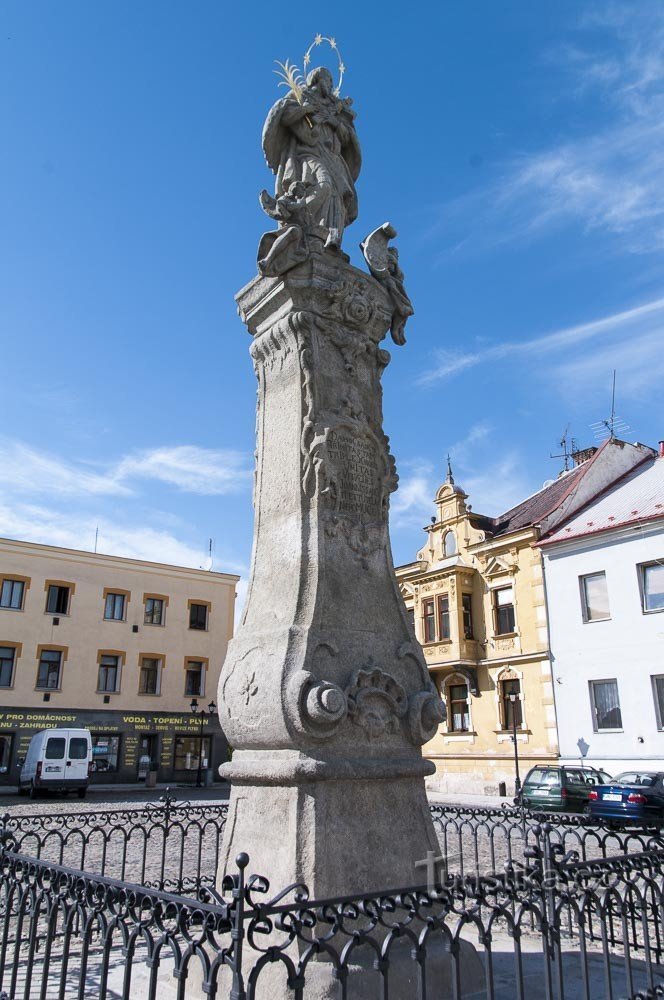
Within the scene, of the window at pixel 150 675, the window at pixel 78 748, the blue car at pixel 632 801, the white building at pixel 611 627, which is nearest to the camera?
the blue car at pixel 632 801

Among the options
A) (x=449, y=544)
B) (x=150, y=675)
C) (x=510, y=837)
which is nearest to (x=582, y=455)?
(x=449, y=544)

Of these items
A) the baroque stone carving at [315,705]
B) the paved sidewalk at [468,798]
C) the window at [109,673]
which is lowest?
the paved sidewalk at [468,798]

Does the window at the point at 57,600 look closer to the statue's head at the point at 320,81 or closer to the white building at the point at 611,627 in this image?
the white building at the point at 611,627

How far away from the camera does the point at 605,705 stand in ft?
80.3

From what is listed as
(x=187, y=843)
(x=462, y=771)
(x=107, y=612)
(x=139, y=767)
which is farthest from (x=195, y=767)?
(x=187, y=843)

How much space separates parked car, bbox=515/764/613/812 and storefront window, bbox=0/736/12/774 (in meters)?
20.8

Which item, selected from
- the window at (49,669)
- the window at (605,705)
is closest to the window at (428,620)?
the window at (605,705)

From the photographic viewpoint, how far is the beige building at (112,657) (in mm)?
32250

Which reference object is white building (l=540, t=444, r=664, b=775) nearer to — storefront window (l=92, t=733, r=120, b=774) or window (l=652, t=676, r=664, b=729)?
window (l=652, t=676, r=664, b=729)

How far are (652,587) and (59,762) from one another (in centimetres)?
1964

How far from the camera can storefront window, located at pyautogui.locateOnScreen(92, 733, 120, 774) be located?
108ft

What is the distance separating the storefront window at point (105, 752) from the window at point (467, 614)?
15777 millimetres

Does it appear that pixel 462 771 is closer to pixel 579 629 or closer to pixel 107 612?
pixel 579 629

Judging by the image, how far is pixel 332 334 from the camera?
6.09 m
